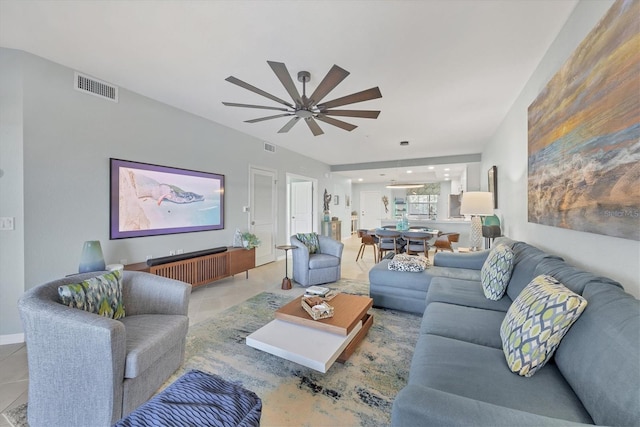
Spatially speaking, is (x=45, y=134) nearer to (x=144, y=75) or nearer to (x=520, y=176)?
(x=144, y=75)

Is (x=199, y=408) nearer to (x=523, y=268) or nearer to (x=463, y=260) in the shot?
(x=523, y=268)

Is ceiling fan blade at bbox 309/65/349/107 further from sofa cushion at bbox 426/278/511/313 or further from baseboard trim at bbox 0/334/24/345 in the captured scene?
baseboard trim at bbox 0/334/24/345

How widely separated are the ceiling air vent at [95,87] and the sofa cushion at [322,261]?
3298 millimetres

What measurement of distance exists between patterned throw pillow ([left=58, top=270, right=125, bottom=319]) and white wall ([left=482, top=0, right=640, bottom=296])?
122 inches

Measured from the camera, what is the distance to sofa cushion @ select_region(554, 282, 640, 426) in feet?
2.70

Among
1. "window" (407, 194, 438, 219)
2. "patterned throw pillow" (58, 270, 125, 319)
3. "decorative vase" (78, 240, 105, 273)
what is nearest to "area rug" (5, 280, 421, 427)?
"patterned throw pillow" (58, 270, 125, 319)

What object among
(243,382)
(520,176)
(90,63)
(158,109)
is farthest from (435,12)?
(158,109)

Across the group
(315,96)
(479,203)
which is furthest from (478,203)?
(315,96)

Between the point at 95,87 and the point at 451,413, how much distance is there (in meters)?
4.14

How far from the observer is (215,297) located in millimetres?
3623

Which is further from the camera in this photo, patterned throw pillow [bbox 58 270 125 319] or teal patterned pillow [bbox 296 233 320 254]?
teal patterned pillow [bbox 296 233 320 254]

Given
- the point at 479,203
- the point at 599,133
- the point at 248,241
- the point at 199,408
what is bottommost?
the point at 199,408

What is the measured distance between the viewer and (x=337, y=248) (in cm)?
435

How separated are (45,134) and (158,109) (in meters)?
1.28
